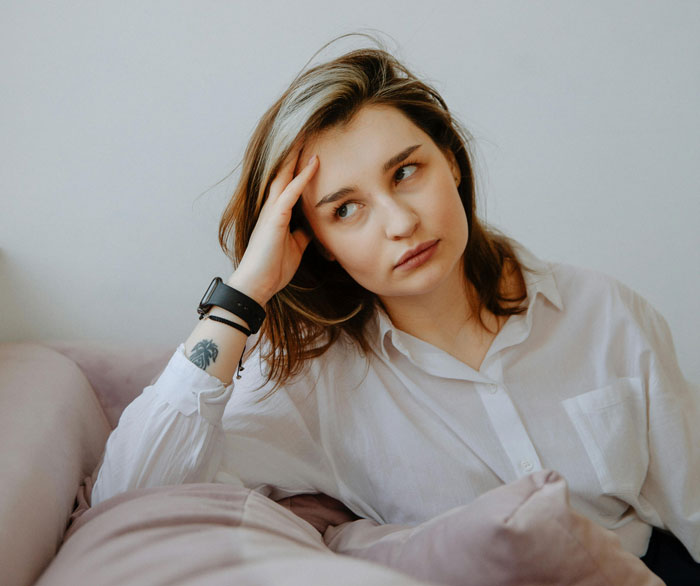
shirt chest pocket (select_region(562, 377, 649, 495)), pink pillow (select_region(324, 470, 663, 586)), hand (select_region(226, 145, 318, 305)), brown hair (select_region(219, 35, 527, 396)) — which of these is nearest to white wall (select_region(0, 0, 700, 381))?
brown hair (select_region(219, 35, 527, 396))

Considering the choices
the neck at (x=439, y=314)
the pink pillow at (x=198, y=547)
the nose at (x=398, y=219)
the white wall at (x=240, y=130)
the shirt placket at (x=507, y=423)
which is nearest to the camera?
the pink pillow at (x=198, y=547)

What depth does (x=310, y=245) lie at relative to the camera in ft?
4.38

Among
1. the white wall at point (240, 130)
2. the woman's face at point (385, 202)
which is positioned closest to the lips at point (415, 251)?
the woman's face at point (385, 202)

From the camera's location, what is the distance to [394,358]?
1278mm

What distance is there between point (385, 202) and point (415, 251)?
88 millimetres

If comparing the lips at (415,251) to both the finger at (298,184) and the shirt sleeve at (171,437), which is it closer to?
the finger at (298,184)

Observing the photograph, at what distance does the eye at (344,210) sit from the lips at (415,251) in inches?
4.5

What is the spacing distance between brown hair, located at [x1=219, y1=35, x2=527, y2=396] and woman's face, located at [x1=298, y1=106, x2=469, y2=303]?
0.04 m

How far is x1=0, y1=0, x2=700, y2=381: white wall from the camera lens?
154 cm

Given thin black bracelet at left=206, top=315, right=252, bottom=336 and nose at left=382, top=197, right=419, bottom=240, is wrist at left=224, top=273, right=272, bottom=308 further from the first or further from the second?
nose at left=382, top=197, right=419, bottom=240

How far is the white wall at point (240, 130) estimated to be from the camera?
60.6 inches

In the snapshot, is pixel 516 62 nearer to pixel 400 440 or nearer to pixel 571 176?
pixel 571 176

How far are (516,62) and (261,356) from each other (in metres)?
0.97

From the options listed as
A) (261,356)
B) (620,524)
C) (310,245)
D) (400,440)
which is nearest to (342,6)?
(310,245)
